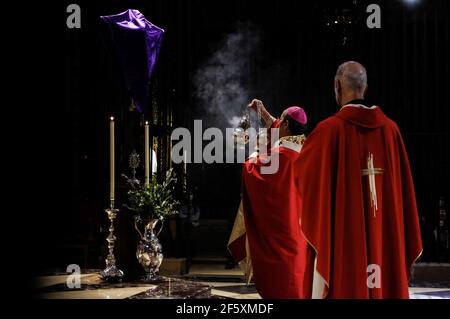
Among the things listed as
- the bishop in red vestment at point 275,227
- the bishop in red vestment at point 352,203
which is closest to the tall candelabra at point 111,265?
the bishop in red vestment at point 275,227

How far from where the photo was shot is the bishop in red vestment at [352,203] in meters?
3.07

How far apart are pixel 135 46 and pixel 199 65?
11.0 ft

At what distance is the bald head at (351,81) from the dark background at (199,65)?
2.50m

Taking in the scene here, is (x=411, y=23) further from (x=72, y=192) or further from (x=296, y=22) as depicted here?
(x=72, y=192)

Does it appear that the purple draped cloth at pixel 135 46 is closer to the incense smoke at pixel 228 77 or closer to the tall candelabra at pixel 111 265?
the tall candelabra at pixel 111 265

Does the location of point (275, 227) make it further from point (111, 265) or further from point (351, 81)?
point (351, 81)

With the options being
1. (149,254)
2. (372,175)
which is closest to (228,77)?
(149,254)

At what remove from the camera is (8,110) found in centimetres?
409

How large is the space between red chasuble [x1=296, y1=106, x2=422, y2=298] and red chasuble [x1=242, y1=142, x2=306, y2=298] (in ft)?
3.30

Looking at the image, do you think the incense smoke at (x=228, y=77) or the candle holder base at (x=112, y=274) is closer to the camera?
the candle holder base at (x=112, y=274)

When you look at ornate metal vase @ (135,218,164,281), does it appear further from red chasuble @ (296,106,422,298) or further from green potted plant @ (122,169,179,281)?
red chasuble @ (296,106,422,298)

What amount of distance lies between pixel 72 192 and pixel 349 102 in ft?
12.9
